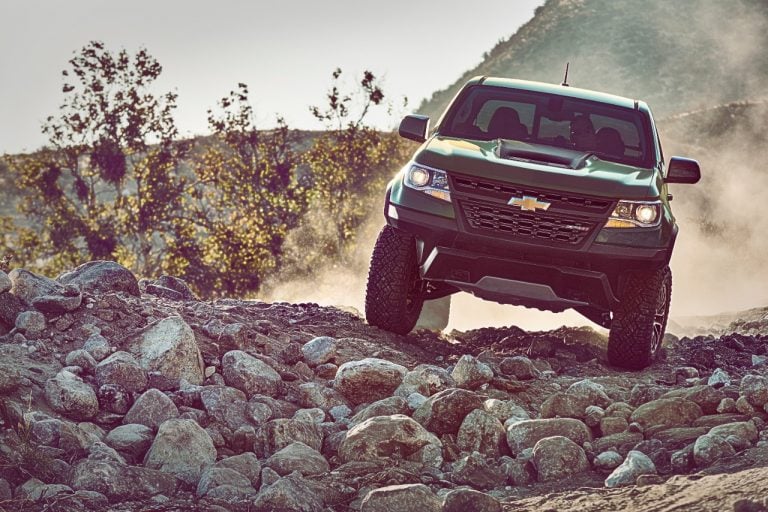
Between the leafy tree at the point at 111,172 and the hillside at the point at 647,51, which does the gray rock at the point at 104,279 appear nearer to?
the leafy tree at the point at 111,172

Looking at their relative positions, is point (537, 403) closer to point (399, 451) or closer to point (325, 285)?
point (399, 451)

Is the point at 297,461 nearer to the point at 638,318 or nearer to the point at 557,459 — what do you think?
the point at 557,459

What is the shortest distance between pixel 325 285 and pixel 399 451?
16.5 meters

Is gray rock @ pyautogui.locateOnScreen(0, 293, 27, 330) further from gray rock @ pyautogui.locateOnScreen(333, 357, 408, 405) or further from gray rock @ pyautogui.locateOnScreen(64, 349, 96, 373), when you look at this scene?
gray rock @ pyautogui.locateOnScreen(333, 357, 408, 405)

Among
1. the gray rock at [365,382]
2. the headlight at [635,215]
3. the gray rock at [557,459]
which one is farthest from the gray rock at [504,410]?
the headlight at [635,215]

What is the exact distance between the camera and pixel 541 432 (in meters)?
6.76

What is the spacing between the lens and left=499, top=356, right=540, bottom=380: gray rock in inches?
345

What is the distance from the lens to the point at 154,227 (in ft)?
95.1

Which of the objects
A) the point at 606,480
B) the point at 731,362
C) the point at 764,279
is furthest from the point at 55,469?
the point at 764,279

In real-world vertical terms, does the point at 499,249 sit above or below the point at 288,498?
above

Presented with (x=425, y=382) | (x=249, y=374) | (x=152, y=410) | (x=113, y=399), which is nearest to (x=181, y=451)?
(x=152, y=410)

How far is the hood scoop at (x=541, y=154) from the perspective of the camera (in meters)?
8.69

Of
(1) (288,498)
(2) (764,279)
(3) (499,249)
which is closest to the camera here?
(1) (288,498)

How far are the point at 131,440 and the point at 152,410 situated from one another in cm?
37
